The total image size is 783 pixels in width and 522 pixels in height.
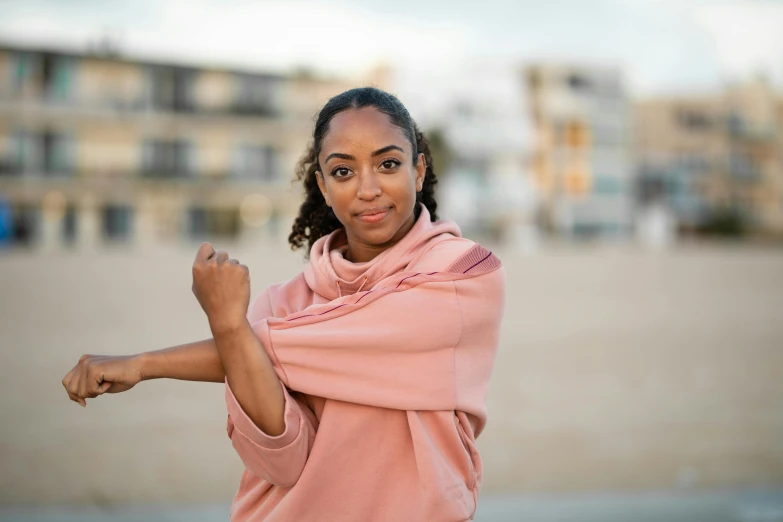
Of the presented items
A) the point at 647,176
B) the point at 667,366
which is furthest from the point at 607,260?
the point at 647,176

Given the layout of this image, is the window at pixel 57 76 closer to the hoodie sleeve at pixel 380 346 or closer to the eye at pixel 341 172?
the eye at pixel 341 172

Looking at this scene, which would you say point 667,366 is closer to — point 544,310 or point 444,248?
point 544,310

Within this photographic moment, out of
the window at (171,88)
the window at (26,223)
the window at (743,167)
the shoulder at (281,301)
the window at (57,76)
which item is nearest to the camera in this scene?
the shoulder at (281,301)

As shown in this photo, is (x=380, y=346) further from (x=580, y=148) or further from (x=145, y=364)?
(x=580, y=148)

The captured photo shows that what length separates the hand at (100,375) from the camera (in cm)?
147

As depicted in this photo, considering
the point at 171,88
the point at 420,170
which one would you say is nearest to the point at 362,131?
the point at 420,170

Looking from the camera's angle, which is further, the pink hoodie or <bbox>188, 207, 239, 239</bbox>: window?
<bbox>188, 207, 239, 239</bbox>: window

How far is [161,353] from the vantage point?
1.48 metres

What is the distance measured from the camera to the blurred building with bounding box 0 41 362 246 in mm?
39812

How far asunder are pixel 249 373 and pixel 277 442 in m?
0.12

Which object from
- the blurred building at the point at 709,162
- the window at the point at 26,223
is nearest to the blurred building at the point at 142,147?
the window at the point at 26,223

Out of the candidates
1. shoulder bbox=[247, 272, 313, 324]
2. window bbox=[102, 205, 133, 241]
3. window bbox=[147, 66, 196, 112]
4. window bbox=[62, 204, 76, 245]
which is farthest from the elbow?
window bbox=[147, 66, 196, 112]

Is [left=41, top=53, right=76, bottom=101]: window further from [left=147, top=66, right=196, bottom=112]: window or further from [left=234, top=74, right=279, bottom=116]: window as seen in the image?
[left=234, top=74, right=279, bottom=116]: window

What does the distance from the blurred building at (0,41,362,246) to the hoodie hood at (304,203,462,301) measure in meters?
37.6
